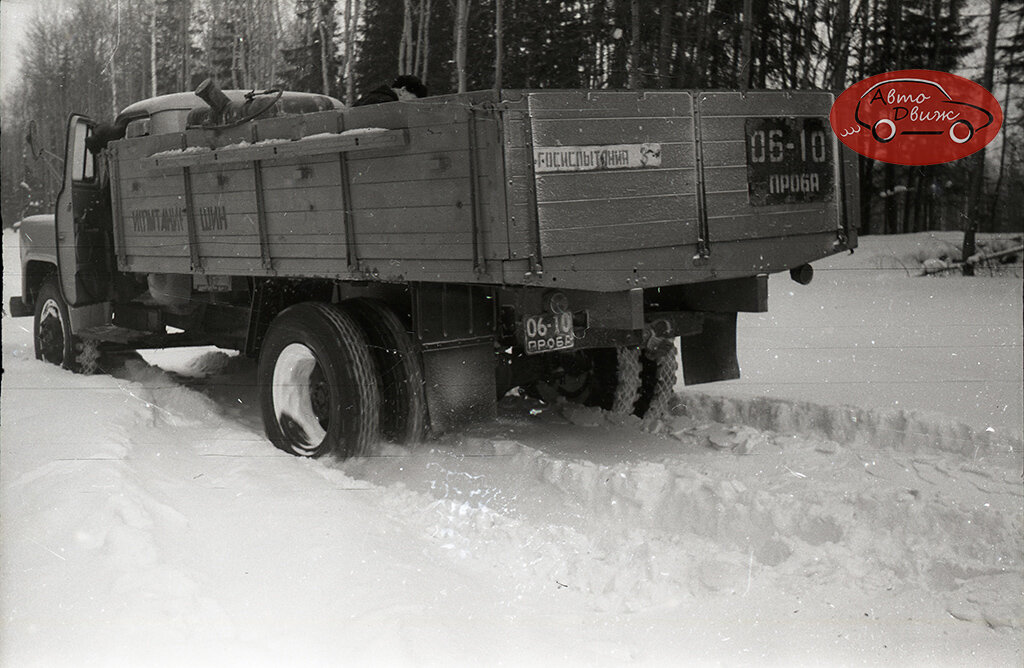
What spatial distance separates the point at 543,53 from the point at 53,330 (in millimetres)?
4624

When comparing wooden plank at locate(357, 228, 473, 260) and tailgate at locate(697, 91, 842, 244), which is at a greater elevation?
tailgate at locate(697, 91, 842, 244)

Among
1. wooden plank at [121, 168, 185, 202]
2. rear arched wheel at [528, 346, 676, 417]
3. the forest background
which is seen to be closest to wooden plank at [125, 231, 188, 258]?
wooden plank at [121, 168, 185, 202]

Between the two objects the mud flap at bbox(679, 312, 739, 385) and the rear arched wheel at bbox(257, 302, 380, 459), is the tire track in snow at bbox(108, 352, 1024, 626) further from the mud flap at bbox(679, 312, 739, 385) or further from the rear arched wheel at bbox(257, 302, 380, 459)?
the mud flap at bbox(679, 312, 739, 385)

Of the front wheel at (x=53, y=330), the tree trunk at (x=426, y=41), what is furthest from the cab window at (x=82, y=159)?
the tree trunk at (x=426, y=41)

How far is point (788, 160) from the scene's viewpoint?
15.9 feet

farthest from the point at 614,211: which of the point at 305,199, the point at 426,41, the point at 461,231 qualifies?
the point at 305,199

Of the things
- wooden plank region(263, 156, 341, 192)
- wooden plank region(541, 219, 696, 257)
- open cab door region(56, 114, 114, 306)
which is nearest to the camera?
wooden plank region(541, 219, 696, 257)

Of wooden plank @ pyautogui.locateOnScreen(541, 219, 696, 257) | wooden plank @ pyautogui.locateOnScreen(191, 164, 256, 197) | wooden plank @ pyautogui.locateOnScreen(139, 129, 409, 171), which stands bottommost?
wooden plank @ pyautogui.locateOnScreen(541, 219, 696, 257)

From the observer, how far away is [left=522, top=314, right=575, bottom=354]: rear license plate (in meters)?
4.57

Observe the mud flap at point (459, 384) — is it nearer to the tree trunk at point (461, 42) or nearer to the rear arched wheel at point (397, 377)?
the rear arched wheel at point (397, 377)

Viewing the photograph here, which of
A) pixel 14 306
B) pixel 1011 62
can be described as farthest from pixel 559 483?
pixel 14 306

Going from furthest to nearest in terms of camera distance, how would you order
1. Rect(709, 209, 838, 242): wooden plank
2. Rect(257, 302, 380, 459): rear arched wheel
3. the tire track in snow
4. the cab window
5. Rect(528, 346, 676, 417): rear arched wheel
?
1. the cab window
2. Rect(528, 346, 676, 417): rear arched wheel
3. Rect(257, 302, 380, 459): rear arched wheel
4. Rect(709, 209, 838, 242): wooden plank
5. the tire track in snow

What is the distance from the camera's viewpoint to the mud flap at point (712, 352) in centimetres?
550

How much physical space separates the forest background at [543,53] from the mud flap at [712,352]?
93 centimetres
